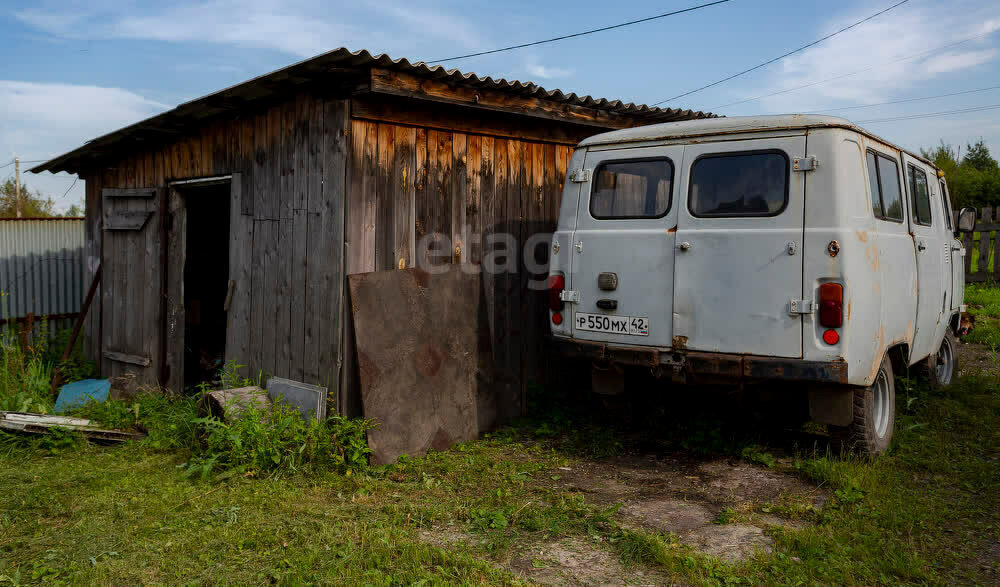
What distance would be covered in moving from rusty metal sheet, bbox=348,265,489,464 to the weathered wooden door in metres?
3.44

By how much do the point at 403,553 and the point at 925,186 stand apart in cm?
558

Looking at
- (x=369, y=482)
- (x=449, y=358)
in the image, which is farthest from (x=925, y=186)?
(x=369, y=482)

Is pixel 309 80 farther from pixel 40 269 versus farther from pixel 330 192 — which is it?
pixel 40 269

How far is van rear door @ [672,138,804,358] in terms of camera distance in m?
4.50

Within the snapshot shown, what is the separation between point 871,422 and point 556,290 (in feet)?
7.99

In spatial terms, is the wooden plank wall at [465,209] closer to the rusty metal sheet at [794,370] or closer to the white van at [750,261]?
the white van at [750,261]

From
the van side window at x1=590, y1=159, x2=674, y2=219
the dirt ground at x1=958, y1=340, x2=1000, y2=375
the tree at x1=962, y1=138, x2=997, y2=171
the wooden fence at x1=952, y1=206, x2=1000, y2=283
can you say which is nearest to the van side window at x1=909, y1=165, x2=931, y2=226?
the van side window at x1=590, y1=159, x2=674, y2=219

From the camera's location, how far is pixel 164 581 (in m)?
3.61

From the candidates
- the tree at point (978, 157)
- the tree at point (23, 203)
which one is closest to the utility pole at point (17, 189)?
the tree at point (23, 203)

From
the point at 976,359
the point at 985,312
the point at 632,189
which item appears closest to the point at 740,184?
the point at 632,189

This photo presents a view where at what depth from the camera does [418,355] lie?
5816 mm

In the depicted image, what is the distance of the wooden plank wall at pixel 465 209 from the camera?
5.69 metres

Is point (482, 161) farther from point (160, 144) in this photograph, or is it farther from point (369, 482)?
point (160, 144)

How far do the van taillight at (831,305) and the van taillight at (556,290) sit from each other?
1863 millimetres
